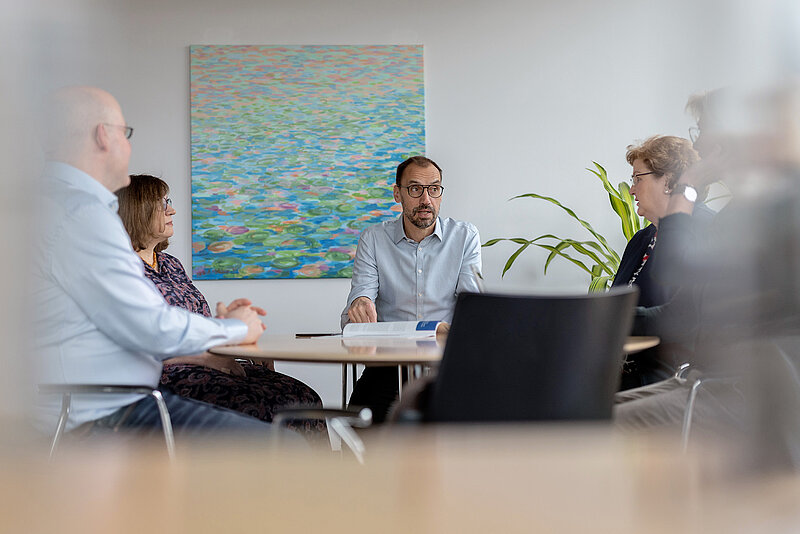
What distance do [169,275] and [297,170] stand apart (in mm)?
1955

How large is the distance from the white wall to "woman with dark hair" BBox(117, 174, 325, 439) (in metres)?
1.64

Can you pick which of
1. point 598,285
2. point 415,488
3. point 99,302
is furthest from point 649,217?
point 415,488

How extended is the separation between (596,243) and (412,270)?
1512 millimetres

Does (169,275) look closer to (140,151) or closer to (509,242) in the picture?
(140,151)

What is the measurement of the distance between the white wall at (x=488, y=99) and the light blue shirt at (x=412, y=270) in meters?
1.19

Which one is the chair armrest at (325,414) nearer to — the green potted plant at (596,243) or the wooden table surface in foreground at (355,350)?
the wooden table surface in foreground at (355,350)

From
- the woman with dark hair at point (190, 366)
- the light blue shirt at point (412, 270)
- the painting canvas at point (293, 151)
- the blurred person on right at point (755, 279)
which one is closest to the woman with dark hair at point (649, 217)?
the light blue shirt at point (412, 270)

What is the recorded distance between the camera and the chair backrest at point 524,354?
5.13ft

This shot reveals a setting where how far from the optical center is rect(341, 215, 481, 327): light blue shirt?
3938 millimetres

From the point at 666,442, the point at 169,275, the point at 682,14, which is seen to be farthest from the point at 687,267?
the point at 169,275

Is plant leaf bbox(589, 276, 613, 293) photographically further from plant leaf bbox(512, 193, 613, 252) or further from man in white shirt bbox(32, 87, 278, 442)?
man in white shirt bbox(32, 87, 278, 442)

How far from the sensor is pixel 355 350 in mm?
2188

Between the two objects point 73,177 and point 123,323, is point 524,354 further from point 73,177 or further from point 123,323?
point 73,177

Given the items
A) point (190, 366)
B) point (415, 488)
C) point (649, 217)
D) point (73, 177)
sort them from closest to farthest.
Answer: point (415, 488)
point (73, 177)
point (190, 366)
point (649, 217)
